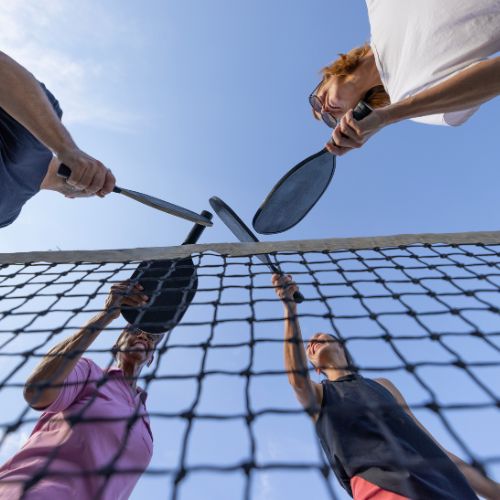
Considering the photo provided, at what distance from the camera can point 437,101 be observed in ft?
5.50

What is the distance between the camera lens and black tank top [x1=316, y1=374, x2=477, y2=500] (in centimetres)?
158

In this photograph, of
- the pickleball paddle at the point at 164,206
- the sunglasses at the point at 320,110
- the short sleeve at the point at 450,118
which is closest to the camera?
the short sleeve at the point at 450,118

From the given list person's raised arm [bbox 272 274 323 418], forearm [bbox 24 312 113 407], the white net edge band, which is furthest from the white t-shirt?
forearm [bbox 24 312 113 407]

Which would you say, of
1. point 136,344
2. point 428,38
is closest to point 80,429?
point 136,344

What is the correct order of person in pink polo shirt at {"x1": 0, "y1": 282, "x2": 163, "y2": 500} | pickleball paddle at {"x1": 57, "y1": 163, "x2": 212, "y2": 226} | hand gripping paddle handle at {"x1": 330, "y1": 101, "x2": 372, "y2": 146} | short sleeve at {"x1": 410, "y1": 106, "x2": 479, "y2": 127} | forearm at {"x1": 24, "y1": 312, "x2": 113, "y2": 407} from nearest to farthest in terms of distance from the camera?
person in pink polo shirt at {"x1": 0, "y1": 282, "x2": 163, "y2": 500} < forearm at {"x1": 24, "y1": 312, "x2": 113, "y2": 407} < hand gripping paddle handle at {"x1": 330, "y1": 101, "x2": 372, "y2": 146} < short sleeve at {"x1": 410, "y1": 106, "x2": 479, "y2": 127} < pickleball paddle at {"x1": 57, "y1": 163, "x2": 212, "y2": 226}

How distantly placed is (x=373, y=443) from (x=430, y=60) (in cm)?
168

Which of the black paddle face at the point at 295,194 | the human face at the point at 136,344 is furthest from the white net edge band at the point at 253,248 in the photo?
the human face at the point at 136,344

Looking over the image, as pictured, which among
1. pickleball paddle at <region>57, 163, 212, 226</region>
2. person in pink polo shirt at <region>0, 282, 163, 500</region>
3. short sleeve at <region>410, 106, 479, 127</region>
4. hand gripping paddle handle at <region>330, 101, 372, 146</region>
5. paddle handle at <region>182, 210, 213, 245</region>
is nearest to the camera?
person in pink polo shirt at <region>0, 282, 163, 500</region>

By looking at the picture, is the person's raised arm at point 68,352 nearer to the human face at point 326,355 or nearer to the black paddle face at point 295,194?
the black paddle face at point 295,194

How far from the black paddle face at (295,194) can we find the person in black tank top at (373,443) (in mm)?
639

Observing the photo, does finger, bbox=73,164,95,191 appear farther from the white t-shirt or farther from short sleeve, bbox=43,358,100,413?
the white t-shirt

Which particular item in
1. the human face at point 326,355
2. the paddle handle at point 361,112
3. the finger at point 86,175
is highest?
the finger at point 86,175

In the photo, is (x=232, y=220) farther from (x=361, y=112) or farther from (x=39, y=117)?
(x=39, y=117)

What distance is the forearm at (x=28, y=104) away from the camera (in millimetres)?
1642
